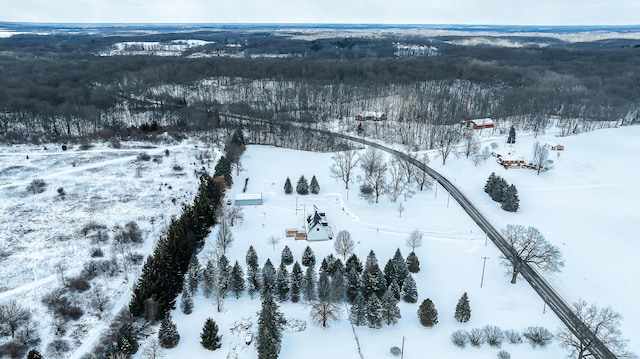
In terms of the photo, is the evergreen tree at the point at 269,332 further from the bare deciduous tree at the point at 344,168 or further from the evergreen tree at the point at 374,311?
the bare deciduous tree at the point at 344,168

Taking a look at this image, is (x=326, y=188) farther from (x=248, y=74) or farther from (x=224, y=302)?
(x=248, y=74)

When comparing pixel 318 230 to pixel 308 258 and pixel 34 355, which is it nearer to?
pixel 308 258

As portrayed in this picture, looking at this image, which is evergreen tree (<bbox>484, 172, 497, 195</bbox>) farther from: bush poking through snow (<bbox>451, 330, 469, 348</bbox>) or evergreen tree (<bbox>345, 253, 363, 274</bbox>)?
bush poking through snow (<bbox>451, 330, 469, 348</bbox>)

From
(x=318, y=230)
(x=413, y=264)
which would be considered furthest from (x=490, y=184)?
(x=318, y=230)

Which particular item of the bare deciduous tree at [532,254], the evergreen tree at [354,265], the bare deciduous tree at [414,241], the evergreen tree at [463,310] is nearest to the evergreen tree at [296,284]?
the evergreen tree at [354,265]

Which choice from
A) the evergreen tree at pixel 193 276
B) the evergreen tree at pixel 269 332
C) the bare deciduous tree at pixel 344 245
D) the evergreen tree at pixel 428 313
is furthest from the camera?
the bare deciduous tree at pixel 344 245

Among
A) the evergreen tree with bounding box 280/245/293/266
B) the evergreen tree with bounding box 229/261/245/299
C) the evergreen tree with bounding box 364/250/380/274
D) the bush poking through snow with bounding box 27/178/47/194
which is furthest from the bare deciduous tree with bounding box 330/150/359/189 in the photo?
the bush poking through snow with bounding box 27/178/47/194

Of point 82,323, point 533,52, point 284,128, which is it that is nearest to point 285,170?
point 284,128
